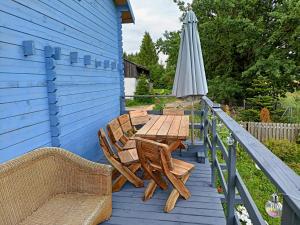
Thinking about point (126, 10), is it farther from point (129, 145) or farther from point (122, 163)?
point (122, 163)

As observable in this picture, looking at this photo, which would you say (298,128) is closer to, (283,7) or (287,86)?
(287,86)

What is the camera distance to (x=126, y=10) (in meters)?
6.25

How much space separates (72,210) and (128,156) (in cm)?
129

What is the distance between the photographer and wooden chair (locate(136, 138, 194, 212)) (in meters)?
2.71

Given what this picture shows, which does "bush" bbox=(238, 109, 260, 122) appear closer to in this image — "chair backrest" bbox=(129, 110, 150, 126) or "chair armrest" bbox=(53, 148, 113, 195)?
"chair backrest" bbox=(129, 110, 150, 126)

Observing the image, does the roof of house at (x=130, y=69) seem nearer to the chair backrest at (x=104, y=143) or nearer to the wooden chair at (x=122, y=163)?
the wooden chair at (x=122, y=163)

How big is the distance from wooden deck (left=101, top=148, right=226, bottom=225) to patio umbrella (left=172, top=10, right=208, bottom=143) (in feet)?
5.03

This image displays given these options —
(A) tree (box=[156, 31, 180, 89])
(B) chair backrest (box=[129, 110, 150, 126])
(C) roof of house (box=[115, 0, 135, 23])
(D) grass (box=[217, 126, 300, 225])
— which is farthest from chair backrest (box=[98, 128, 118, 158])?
(A) tree (box=[156, 31, 180, 89])

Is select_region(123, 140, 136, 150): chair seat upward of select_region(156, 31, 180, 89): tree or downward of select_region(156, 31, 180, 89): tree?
downward

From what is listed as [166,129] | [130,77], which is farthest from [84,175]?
[130,77]

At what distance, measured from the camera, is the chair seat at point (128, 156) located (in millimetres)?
3305

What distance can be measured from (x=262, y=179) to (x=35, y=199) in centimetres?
565

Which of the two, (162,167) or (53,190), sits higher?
(162,167)

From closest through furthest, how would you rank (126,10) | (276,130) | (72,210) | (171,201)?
(72,210) → (171,201) → (126,10) → (276,130)
